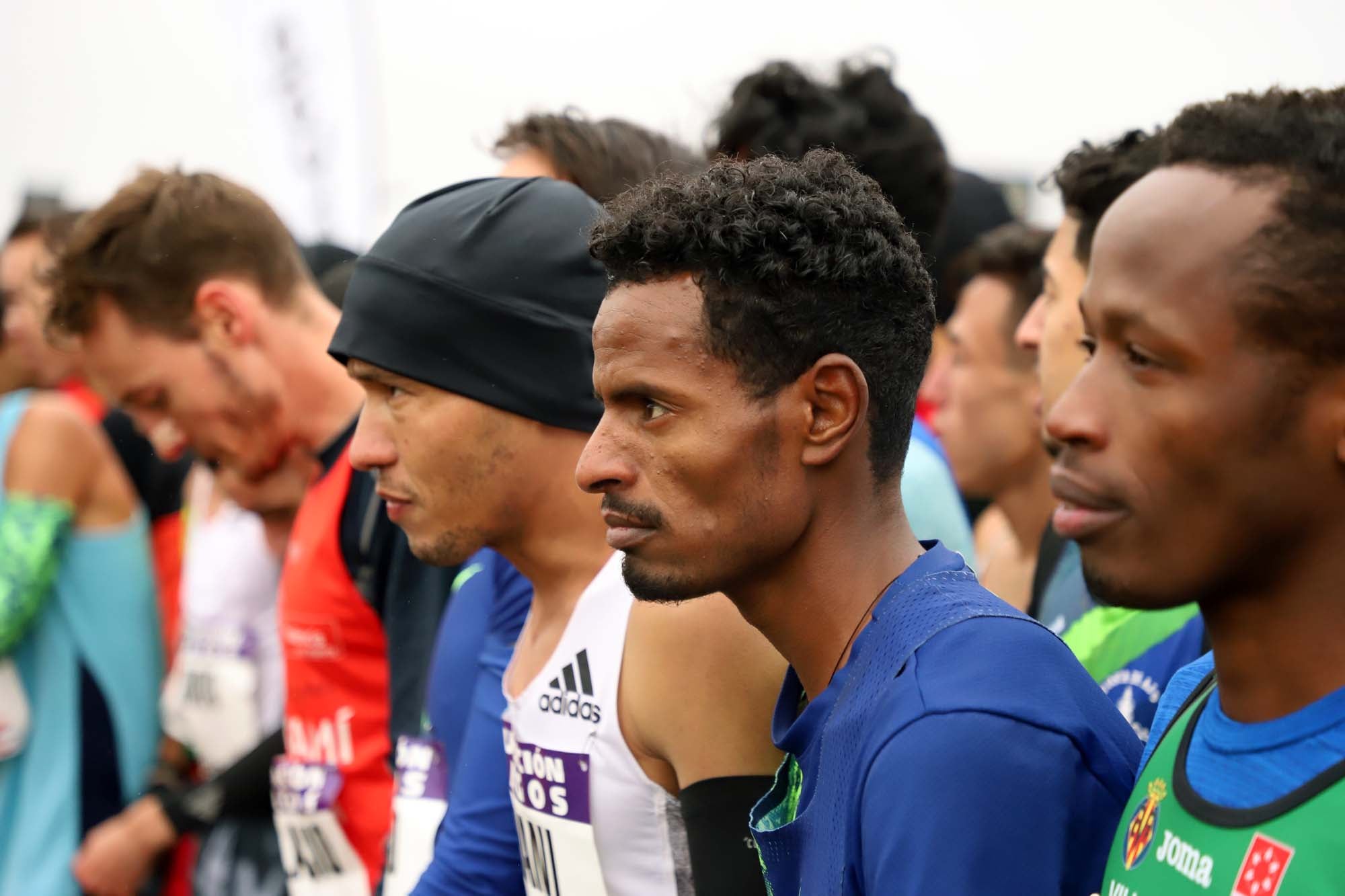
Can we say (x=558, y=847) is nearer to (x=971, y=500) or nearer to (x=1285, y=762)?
(x=1285, y=762)

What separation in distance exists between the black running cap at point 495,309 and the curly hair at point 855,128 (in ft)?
4.04

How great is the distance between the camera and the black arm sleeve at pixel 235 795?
390cm

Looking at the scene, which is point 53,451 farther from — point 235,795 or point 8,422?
point 235,795

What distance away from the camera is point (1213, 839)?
1.35 m

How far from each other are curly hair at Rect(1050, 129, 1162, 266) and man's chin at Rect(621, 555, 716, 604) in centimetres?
142

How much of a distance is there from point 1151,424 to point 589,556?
1263 millimetres

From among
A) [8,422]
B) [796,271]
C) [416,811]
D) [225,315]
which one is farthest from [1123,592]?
[8,422]

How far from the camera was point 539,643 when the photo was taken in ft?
8.13

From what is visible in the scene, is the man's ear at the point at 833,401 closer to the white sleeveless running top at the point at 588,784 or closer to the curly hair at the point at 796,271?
the curly hair at the point at 796,271

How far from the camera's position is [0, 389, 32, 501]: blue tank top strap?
15.4ft

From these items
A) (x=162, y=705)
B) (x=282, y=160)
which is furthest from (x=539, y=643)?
(x=282, y=160)

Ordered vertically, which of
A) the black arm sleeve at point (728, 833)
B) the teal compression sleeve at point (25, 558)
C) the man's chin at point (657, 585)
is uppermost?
the man's chin at point (657, 585)

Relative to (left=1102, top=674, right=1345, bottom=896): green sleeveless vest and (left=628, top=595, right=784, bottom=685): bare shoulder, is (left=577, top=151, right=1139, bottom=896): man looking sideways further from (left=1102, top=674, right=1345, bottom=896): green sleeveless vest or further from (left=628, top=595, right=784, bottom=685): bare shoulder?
(left=628, top=595, right=784, bottom=685): bare shoulder

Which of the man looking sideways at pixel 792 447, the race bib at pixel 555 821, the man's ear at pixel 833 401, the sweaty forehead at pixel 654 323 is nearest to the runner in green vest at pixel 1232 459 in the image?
the man looking sideways at pixel 792 447
